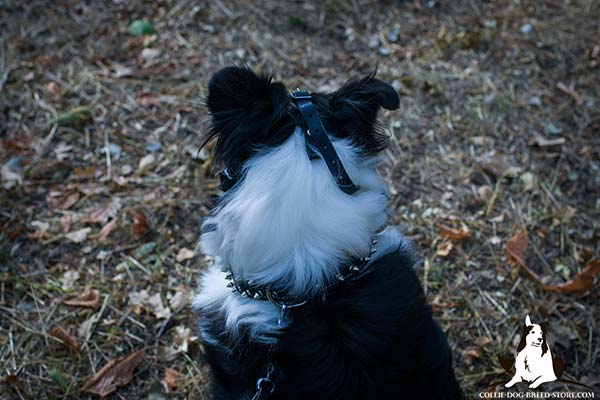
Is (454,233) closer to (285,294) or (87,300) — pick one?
(285,294)

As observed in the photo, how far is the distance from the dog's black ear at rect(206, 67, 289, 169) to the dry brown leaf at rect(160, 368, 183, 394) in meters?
1.61

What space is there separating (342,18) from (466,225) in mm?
2819

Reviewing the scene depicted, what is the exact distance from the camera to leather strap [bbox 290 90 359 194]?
83.0 inches

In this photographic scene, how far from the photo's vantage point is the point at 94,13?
18.9 ft

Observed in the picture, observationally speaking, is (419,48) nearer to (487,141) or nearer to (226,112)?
(487,141)

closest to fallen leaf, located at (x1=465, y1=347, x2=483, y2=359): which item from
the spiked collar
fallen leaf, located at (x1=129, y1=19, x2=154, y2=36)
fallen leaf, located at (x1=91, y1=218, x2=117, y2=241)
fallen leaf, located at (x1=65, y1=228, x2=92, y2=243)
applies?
the spiked collar

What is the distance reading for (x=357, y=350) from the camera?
211cm

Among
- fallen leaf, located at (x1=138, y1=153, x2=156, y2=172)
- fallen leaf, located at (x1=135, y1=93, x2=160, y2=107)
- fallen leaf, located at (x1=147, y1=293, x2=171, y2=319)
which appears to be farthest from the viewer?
fallen leaf, located at (x1=135, y1=93, x2=160, y2=107)

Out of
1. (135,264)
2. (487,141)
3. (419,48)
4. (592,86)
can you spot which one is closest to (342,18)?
(419,48)

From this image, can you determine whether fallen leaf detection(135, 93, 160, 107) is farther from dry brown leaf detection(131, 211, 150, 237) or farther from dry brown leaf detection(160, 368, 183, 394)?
dry brown leaf detection(160, 368, 183, 394)

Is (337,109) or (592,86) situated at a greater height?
(337,109)

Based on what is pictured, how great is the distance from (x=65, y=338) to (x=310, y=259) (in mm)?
2051

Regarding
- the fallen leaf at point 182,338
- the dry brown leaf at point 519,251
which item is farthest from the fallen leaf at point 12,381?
the dry brown leaf at point 519,251

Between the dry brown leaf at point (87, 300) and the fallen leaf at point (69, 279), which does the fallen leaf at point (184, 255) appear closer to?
the dry brown leaf at point (87, 300)
